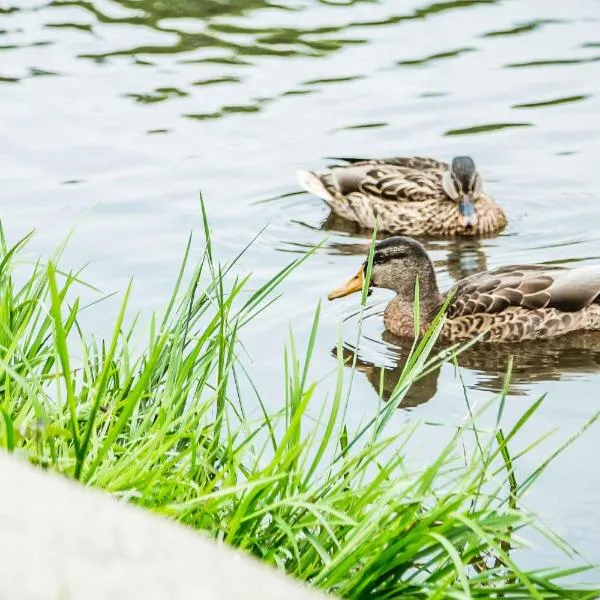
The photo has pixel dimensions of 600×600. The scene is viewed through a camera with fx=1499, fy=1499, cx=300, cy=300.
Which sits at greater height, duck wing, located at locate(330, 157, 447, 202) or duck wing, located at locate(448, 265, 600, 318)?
duck wing, located at locate(448, 265, 600, 318)

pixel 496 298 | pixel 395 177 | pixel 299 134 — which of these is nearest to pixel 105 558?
pixel 496 298

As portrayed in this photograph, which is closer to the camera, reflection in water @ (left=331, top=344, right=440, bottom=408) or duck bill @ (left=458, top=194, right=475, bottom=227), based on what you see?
reflection in water @ (left=331, top=344, right=440, bottom=408)

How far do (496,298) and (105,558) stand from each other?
21.8 feet

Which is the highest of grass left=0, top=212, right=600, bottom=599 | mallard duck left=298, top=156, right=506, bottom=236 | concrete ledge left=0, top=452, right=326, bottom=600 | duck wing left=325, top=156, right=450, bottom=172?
concrete ledge left=0, top=452, right=326, bottom=600

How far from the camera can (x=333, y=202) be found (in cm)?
1078

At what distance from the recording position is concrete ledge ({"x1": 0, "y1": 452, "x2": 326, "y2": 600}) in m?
1.82

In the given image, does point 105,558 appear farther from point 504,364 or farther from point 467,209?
point 467,209

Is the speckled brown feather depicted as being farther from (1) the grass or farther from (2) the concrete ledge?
(2) the concrete ledge

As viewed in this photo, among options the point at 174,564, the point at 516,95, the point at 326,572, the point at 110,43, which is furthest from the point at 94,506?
the point at 110,43

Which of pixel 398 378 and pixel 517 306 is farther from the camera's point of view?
pixel 517 306

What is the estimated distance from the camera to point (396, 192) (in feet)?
35.6

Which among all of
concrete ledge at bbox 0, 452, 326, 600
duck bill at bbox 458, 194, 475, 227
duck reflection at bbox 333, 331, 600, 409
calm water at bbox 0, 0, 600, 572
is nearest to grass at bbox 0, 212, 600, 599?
concrete ledge at bbox 0, 452, 326, 600

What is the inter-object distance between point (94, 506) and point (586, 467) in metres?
4.20

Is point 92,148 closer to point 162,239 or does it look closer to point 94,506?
point 162,239
